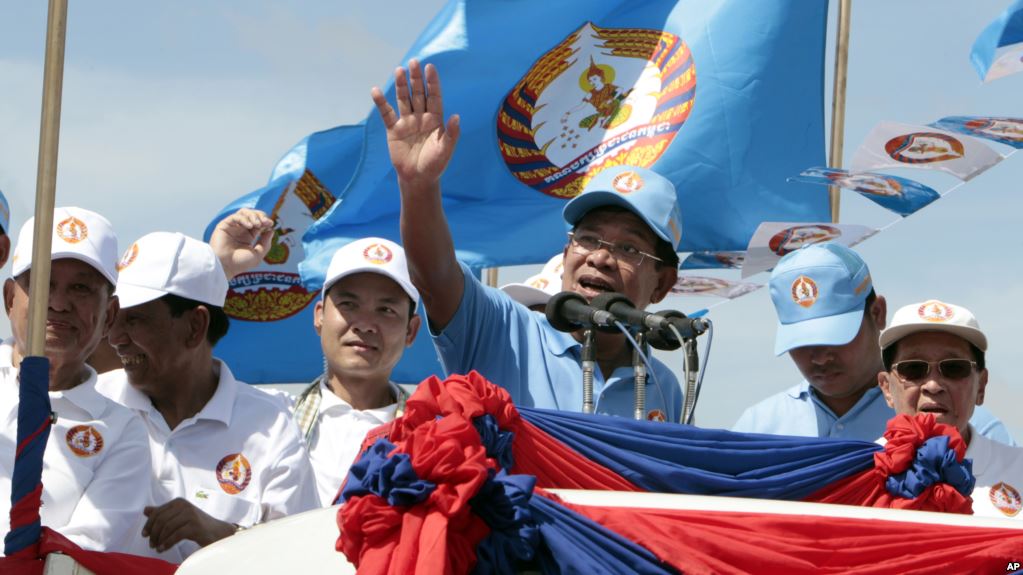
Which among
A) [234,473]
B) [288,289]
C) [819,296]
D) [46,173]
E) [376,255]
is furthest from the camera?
[288,289]

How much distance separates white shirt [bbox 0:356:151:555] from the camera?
4.12 metres

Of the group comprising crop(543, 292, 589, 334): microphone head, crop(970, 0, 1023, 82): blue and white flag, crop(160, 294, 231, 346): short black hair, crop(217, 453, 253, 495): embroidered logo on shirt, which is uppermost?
crop(970, 0, 1023, 82): blue and white flag

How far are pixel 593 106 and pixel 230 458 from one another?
3986mm

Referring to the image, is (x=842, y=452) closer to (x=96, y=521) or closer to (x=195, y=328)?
(x=96, y=521)

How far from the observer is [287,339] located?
9.75 meters

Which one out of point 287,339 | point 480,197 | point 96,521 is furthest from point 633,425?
point 287,339

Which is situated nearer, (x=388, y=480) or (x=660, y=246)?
(x=388, y=480)

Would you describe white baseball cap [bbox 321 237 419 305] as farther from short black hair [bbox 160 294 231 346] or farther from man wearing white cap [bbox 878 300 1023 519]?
man wearing white cap [bbox 878 300 1023 519]

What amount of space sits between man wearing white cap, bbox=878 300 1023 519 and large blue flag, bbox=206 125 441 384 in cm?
486

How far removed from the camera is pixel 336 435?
18.1 feet

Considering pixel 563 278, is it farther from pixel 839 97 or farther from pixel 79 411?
pixel 839 97

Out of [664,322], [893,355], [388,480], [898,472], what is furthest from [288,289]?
[388,480]

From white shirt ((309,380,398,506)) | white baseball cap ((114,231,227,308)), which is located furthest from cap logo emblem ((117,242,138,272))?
white shirt ((309,380,398,506))

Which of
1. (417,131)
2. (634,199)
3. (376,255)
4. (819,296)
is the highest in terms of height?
(417,131)
